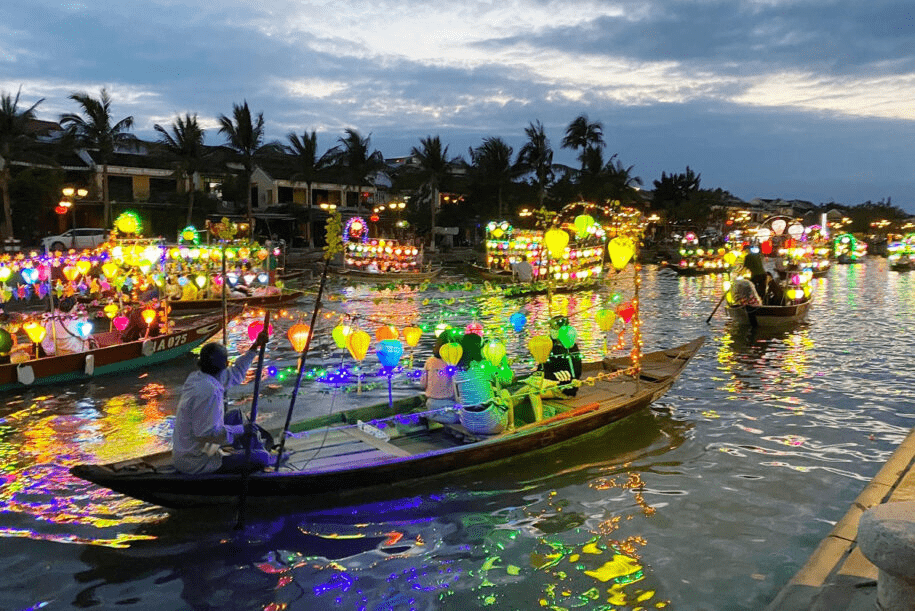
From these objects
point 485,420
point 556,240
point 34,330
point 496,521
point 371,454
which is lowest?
point 496,521

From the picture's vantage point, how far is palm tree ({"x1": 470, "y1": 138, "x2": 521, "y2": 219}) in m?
51.5

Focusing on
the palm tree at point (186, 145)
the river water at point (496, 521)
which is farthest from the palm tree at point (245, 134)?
the river water at point (496, 521)

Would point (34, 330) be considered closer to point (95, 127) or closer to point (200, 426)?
point (200, 426)

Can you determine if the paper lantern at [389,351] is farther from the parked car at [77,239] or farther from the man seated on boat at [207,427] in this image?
the parked car at [77,239]

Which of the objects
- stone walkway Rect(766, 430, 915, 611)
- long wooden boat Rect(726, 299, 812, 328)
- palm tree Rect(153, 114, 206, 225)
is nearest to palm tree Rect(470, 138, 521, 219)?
palm tree Rect(153, 114, 206, 225)

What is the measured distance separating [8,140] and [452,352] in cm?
3439

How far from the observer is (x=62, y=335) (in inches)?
560

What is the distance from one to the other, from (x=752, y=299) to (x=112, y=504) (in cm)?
1893

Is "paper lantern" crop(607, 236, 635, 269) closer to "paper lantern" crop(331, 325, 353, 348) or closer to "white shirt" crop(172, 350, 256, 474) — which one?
"paper lantern" crop(331, 325, 353, 348)

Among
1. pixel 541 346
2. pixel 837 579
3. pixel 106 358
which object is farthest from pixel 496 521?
pixel 106 358

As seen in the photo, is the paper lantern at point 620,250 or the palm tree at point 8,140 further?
the palm tree at point 8,140

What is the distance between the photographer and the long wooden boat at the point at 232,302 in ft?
78.2

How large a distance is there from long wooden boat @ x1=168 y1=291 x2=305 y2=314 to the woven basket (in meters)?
15.1

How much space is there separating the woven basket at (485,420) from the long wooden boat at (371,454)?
0.31 ft
